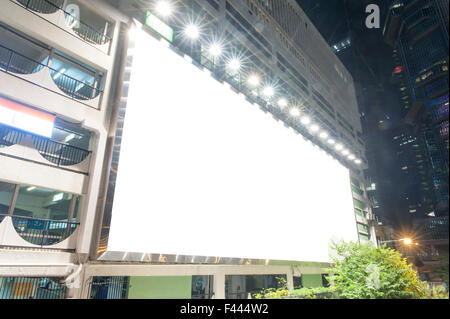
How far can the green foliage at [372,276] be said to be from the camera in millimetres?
10359

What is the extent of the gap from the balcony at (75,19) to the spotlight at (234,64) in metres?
10.4

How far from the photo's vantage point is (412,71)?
169 feet

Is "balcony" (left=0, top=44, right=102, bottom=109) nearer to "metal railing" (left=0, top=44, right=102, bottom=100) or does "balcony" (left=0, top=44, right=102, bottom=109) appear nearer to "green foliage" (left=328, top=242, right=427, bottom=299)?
"metal railing" (left=0, top=44, right=102, bottom=100)

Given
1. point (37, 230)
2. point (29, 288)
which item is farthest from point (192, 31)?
point (29, 288)

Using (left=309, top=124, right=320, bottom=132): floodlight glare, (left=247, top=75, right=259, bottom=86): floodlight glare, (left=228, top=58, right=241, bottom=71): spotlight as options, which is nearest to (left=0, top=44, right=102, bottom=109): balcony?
(left=228, top=58, right=241, bottom=71): spotlight

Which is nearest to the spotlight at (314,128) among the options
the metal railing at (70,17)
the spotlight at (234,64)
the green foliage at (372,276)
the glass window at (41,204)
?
the spotlight at (234,64)

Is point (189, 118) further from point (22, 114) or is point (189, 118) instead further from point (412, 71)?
A: point (412, 71)

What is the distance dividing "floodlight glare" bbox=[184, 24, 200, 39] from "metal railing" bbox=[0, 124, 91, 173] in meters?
10.8

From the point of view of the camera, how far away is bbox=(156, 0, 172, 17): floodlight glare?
16438 millimetres

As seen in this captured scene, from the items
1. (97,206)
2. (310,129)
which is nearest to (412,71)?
(310,129)

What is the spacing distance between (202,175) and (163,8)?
428 inches

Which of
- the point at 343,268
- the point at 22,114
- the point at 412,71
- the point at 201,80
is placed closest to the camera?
the point at 22,114

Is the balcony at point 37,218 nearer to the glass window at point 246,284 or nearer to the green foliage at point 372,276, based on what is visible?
the glass window at point 246,284
